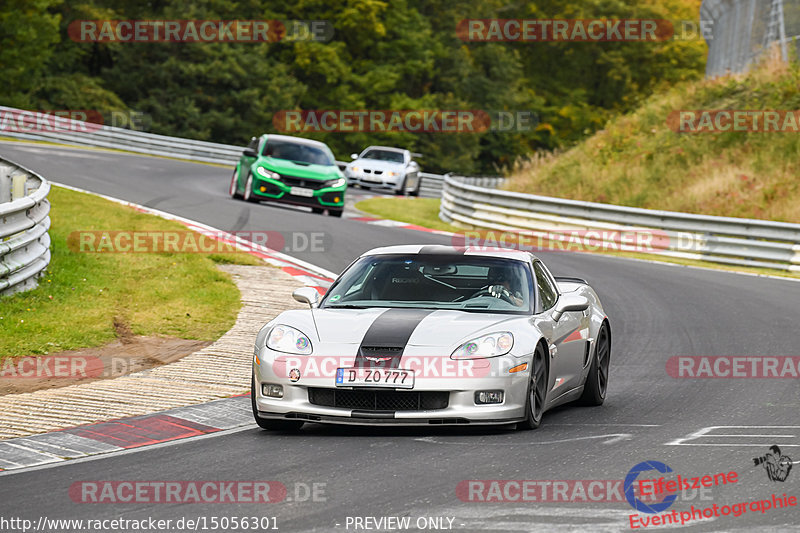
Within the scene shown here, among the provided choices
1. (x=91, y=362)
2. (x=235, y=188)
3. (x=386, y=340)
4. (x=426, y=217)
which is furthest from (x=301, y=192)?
(x=386, y=340)

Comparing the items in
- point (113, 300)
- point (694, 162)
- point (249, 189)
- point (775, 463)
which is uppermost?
point (694, 162)

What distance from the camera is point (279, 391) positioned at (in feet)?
25.5

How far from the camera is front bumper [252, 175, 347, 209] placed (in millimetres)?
25141

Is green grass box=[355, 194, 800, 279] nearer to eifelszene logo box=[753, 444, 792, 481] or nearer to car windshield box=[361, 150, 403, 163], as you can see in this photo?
car windshield box=[361, 150, 403, 163]

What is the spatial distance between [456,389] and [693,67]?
70668 mm

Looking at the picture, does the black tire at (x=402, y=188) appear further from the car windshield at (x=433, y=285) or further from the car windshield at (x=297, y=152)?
the car windshield at (x=433, y=285)

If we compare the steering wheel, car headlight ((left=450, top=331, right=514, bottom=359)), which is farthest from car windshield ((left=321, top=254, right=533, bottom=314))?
car headlight ((left=450, top=331, right=514, bottom=359))

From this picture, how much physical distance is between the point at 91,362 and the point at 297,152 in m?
15.7

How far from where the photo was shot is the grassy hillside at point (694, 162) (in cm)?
2691

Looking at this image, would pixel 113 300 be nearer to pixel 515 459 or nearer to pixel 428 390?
pixel 428 390

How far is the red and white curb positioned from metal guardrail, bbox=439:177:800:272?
15.0m

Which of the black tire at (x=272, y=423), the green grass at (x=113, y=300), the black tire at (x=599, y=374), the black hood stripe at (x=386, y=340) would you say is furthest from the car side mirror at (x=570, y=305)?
the green grass at (x=113, y=300)

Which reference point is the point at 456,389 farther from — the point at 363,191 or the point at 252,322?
the point at 363,191

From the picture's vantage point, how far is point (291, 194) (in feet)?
82.6
